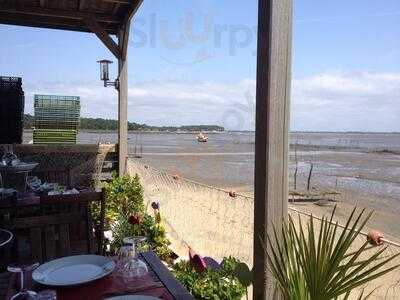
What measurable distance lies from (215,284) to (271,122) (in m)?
1.47

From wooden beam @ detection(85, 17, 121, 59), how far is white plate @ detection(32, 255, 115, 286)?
4002mm

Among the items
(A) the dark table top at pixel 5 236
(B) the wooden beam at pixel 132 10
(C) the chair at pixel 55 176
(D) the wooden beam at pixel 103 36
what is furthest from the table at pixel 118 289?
(D) the wooden beam at pixel 103 36

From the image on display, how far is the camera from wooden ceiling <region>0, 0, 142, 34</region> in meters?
4.82

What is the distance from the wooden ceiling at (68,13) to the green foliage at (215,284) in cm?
305

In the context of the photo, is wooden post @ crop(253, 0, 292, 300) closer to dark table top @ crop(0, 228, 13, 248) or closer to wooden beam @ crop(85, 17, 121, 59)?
dark table top @ crop(0, 228, 13, 248)

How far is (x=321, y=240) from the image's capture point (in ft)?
3.76

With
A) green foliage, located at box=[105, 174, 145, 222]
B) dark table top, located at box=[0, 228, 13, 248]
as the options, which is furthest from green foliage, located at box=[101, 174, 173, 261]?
dark table top, located at box=[0, 228, 13, 248]

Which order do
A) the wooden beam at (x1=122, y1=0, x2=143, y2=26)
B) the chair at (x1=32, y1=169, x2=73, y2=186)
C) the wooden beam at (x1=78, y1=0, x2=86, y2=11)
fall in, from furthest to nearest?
the wooden beam at (x1=78, y1=0, x2=86, y2=11), the chair at (x1=32, y1=169, x2=73, y2=186), the wooden beam at (x1=122, y1=0, x2=143, y2=26)

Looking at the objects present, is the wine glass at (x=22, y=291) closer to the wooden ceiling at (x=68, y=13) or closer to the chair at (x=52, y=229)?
the chair at (x=52, y=229)

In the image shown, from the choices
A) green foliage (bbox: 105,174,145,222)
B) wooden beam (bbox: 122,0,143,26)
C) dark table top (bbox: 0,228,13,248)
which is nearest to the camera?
dark table top (bbox: 0,228,13,248)

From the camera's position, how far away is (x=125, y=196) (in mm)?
5109

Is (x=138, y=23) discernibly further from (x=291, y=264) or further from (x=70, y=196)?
(x=291, y=264)

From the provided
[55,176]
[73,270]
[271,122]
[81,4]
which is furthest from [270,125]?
[81,4]

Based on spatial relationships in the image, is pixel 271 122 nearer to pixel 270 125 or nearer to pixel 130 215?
pixel 270 125
